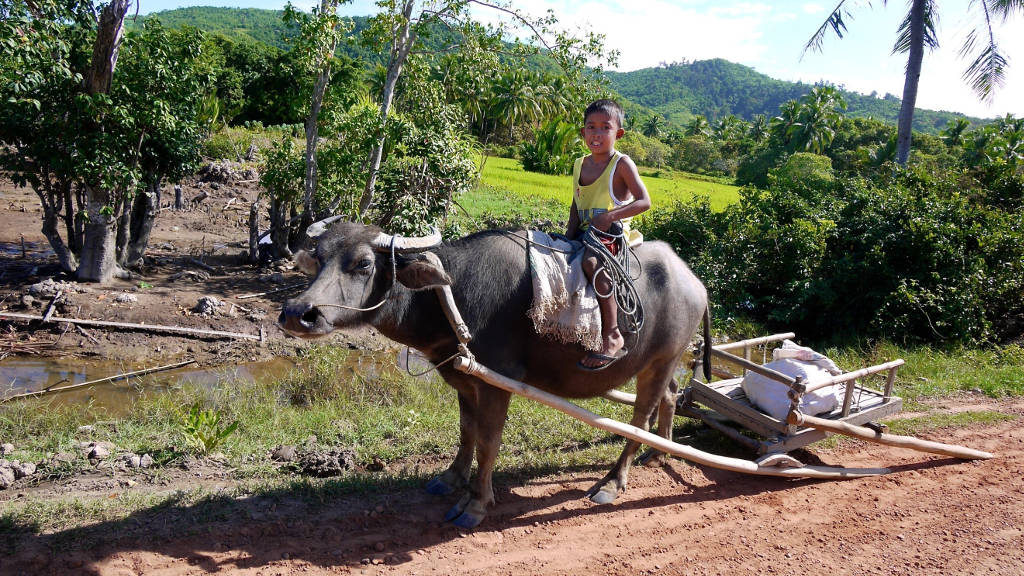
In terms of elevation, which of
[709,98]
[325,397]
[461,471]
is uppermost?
[709,98]

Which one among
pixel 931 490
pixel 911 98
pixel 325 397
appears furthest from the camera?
pixel 911 98

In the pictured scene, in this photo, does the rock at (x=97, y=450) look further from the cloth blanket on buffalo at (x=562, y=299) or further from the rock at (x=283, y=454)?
the cloth blanket on buffalo at (x=562, y=299)

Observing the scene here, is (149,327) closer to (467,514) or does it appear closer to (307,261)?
(307,261)

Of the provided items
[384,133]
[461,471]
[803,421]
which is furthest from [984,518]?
[384,133]

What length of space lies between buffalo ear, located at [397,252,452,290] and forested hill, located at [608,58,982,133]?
133 meters

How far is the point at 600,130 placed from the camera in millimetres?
3770

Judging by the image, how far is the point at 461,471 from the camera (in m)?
4.29

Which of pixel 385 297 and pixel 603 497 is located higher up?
pixel 385 297

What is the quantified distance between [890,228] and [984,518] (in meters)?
5.86

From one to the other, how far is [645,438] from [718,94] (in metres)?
184

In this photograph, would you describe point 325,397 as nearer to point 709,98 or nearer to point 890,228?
point 890,228

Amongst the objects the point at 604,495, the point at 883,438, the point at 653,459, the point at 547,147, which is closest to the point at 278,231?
the point at 653,459

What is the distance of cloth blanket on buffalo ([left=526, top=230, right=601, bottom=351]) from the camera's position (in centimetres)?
359

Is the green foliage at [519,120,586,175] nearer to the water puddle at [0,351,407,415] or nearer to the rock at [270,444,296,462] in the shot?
the water puddle at [0,351,407,415]
